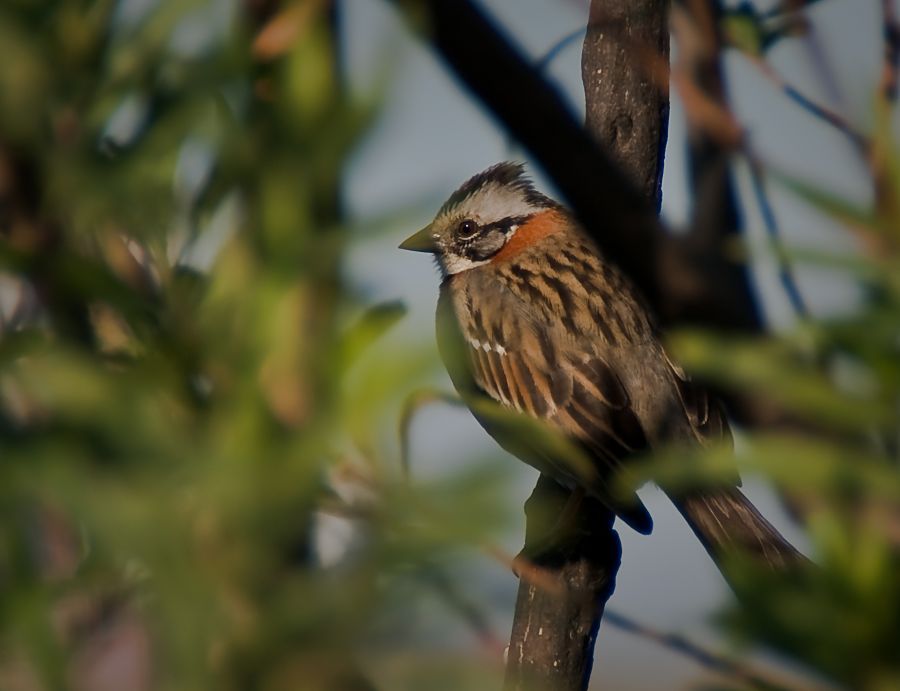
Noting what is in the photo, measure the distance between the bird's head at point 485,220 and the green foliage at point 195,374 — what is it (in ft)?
14.6

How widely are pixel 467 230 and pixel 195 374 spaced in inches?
180

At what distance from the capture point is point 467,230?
219 inches

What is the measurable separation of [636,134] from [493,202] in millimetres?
2001

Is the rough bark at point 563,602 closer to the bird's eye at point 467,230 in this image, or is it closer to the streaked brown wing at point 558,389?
the streaked brown wing at point 558,389

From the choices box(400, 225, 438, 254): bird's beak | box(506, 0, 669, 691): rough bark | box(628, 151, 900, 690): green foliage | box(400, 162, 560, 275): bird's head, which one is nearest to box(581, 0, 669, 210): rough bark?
box(506, 0, 669, 691): rough bark

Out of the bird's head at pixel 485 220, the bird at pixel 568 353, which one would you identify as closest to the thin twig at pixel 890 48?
the bird at pixel 568 353

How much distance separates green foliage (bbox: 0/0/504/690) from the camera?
0.94 meters

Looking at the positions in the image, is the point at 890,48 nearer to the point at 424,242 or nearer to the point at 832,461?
the point at 832,461

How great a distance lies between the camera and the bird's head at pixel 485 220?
5559 mm

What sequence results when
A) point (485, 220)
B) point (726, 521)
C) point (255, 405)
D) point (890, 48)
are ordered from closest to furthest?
point (255, 405) < point (890, 48) < point (726, 521) < point (485, 220)

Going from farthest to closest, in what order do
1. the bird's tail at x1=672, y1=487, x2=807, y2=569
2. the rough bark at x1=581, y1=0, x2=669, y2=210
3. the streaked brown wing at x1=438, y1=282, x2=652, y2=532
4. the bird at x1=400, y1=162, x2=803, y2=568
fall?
the streaked brown wing at x1=438, y1=282, x2=652, y2=532 → the bird at x1=400, y1=162, x2=803, y2=568 → the bird's tail at x1=672, y1=487, x2=807, y2=569 → the rough bark at x1=581, y1=0, x2=669, y2=210

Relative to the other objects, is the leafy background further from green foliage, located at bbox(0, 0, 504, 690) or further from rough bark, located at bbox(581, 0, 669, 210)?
rough bark, located at bbox(581, 0, 669, 210)

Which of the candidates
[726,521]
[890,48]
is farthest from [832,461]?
[726,521]

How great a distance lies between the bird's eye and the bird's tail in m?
1.77
